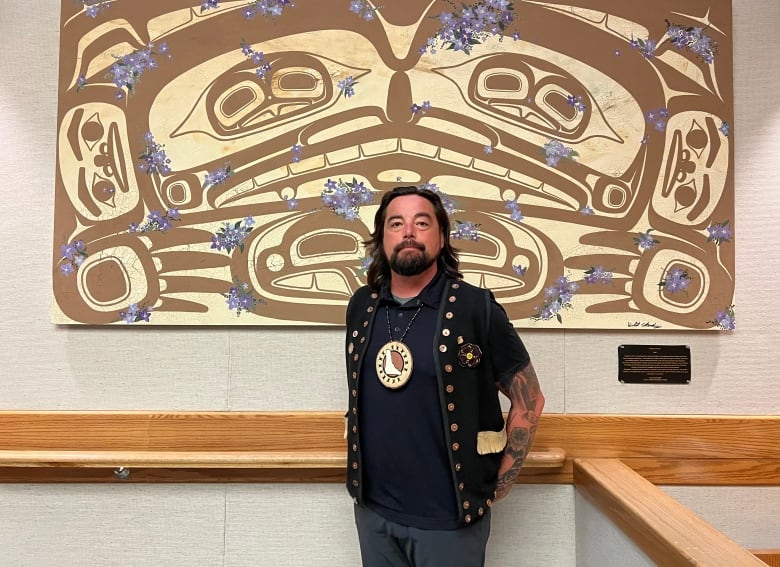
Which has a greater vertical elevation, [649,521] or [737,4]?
[737,4]

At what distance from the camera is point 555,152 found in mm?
1793

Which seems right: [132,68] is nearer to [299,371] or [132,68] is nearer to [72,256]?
[72,256]

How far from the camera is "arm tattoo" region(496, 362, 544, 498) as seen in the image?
1.31 metres

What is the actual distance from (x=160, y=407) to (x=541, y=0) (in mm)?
1832

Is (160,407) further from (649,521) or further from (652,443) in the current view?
(652,443)

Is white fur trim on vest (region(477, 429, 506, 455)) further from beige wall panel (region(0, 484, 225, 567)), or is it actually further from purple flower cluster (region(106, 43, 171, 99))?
purple flower cluster (region(106, 43, 171, 99))

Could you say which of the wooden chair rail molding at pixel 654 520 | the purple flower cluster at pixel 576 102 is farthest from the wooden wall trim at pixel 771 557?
the purple flower cluster at pixel 576 102

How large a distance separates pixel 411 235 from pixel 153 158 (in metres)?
1.01

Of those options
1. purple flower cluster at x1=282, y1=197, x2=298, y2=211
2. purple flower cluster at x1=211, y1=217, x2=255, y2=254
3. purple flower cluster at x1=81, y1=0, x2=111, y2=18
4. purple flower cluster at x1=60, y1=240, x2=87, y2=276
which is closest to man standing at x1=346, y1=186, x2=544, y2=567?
purple flower cluster at x1=282, y1=197, x2=298, y2=211

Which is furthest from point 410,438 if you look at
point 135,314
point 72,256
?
point 72,256

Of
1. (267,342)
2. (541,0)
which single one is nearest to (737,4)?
(541,0)

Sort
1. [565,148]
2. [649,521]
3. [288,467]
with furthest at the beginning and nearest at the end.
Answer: [565,148]
[288,467]
[649,521]

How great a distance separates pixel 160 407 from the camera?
1.76 metres

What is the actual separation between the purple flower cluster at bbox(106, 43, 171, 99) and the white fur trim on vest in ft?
5.11
